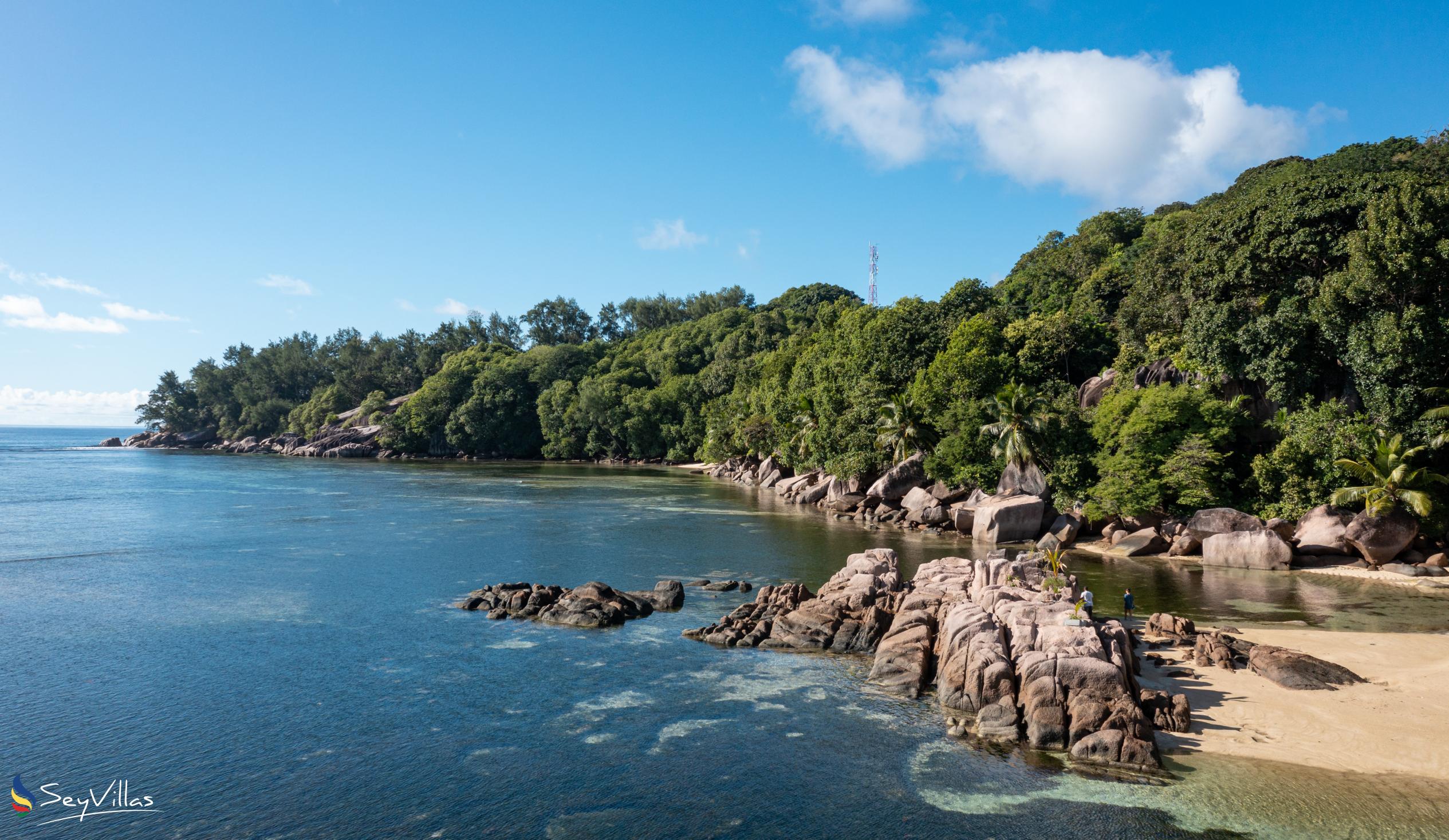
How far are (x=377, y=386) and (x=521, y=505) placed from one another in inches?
4551

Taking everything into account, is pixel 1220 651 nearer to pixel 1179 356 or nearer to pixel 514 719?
pixel 514 719

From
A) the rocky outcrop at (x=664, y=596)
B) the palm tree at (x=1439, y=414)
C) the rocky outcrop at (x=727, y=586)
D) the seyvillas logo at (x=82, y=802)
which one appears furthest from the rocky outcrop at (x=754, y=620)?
the palm tree at (x=1439, y=414)

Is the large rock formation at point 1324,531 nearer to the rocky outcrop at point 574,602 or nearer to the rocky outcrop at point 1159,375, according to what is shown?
the rocky outcrop at point 1159,375

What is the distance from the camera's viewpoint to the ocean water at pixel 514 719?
16719 millimetres

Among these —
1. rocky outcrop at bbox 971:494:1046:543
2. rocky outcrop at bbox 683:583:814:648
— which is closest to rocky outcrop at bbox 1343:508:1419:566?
rocky outcrop at bbox 971:494:1046:543

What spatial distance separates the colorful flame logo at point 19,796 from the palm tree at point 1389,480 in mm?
48826

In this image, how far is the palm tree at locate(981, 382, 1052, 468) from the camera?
164 feet

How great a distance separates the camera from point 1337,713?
20500 mm

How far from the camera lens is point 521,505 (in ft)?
228

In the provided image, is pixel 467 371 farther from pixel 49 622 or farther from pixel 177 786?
pixel 177 786

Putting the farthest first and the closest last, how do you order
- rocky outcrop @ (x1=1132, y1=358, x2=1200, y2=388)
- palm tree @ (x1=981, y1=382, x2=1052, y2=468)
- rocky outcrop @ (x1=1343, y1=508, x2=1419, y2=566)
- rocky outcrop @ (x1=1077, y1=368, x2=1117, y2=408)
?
rocky outcrop @ (x1=1077, y1=368, x2=1117, y2=408) < rocky outcrop @ (x1=1132, y1=358, x2=1200, y2=388) < palm tree @ (x1=981, y1=382, x2=1052, y2=468) < rocky outcrop @ (x1=1343, y1=508, x2=1419, y2=566)

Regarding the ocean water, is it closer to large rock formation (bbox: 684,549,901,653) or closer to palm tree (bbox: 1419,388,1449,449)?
large rock formation (bbox: 684,549,901,653)

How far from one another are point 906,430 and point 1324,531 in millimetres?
26717

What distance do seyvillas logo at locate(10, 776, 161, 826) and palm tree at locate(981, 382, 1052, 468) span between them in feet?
150
